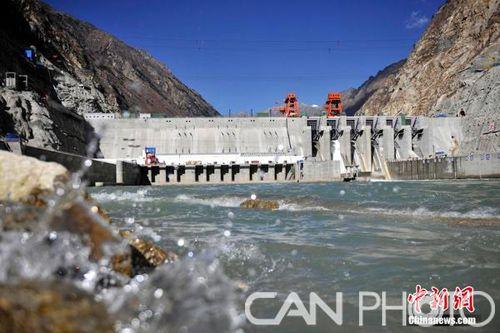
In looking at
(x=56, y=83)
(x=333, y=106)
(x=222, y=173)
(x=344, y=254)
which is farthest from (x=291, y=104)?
(x=344, y=254)

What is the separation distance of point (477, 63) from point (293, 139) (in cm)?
3333

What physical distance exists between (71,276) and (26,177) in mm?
840

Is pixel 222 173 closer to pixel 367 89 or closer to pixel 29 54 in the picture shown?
pixel 29 54

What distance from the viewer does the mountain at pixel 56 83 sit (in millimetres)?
32469

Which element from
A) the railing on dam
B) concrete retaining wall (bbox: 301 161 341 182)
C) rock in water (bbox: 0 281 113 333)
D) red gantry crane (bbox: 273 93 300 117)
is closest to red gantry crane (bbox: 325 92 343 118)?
red gantry crane (bbox: 273 93 300 117)

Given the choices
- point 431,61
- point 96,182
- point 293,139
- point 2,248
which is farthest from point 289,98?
point 2,248

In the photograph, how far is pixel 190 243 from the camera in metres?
6.36

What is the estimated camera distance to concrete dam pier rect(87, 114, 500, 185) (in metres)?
45.5

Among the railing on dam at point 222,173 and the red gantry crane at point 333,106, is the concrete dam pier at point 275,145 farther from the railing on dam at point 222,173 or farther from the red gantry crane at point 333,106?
the red gantry crane at point 333,106

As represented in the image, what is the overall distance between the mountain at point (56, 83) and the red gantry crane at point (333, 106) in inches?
1339

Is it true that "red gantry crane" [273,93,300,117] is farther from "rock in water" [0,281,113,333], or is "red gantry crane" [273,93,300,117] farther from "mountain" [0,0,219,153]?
"rock in water" [0,281,113,333]

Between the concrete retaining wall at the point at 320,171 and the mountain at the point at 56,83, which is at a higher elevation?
the mountain at the point at 56,83

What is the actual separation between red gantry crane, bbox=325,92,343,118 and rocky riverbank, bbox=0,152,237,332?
2512 inches

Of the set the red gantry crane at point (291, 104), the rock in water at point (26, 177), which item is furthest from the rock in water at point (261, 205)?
the red gantry crane at point (291, 104)
